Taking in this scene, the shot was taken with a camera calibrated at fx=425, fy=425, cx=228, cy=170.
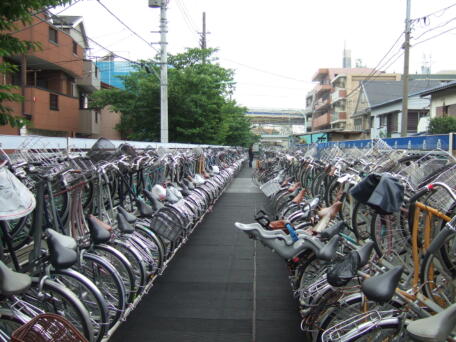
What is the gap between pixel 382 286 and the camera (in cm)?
215

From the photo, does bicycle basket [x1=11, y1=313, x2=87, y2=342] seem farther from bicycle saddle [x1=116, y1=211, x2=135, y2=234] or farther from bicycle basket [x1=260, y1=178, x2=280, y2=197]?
bicycle basket [x1=260, y1=178, x2=280, y2=197]

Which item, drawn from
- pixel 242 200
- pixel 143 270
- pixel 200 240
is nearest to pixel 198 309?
pixel 143 270

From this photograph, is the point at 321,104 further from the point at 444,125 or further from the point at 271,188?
the point at 271,188

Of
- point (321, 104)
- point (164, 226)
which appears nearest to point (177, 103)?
point (164, 226)

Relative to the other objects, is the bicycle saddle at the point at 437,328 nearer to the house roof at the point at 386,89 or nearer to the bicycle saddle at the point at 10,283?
the bicycle saddle at the point at 10,283

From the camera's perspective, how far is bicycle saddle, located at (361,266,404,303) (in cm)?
213

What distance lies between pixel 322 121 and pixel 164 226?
46059 mm

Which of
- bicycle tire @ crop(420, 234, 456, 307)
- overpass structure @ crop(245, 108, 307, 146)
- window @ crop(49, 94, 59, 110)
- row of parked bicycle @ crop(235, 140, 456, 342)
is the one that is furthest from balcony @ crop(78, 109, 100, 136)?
overpass structure @ crop(245, 108, 307, 146)

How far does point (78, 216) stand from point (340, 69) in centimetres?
4860

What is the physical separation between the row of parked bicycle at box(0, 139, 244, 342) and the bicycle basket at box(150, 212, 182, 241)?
0.01m

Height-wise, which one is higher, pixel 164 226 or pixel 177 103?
pixel 177 103

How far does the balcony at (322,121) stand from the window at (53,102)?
110 ft

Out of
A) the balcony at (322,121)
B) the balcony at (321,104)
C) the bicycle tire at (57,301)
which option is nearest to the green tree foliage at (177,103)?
the bicycle tire at (57,301)

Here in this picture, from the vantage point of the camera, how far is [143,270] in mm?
3752
